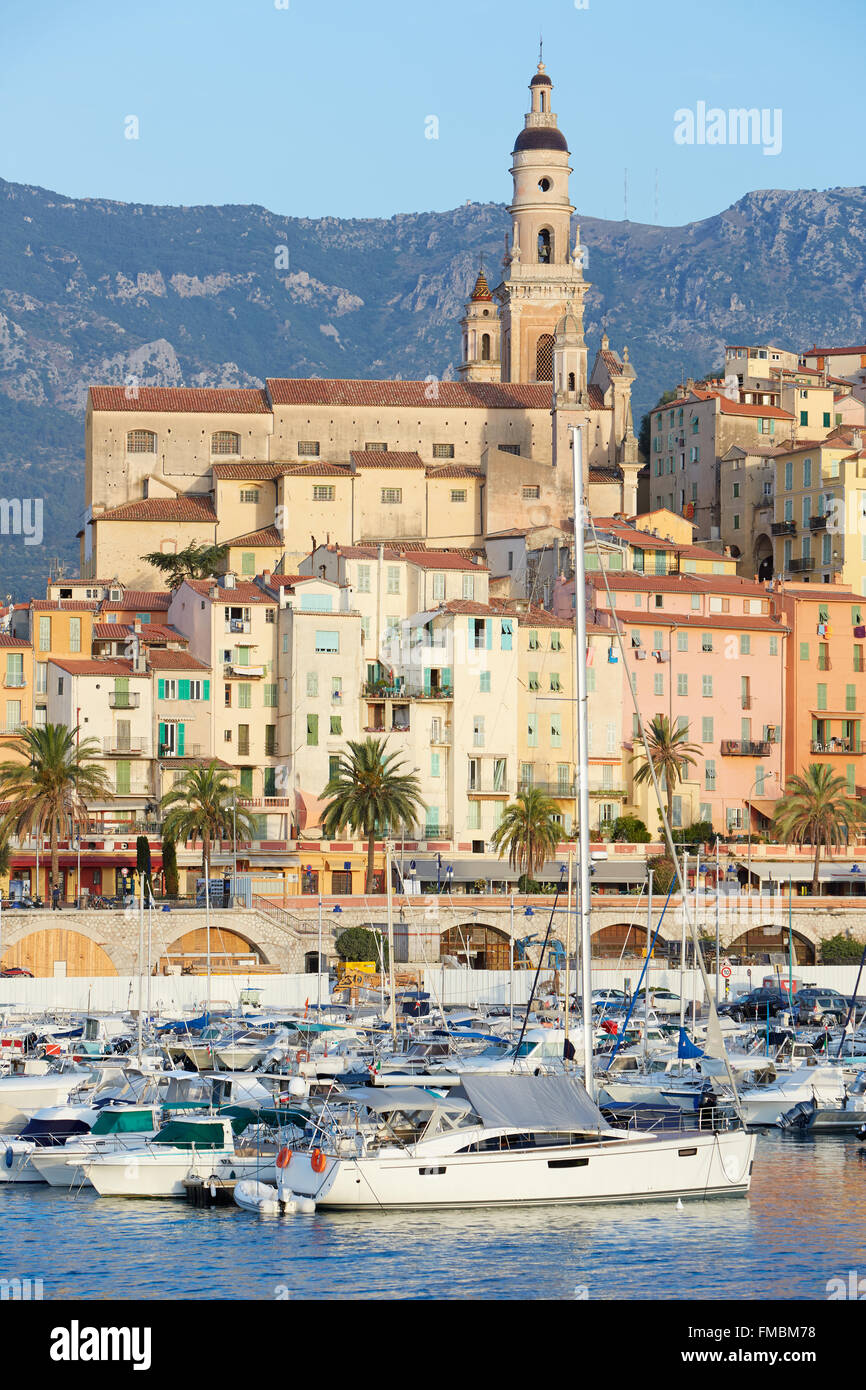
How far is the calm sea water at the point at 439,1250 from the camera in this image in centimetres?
3481

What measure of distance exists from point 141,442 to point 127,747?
2756 cm

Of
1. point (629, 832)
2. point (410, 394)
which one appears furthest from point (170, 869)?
point (410, 394)

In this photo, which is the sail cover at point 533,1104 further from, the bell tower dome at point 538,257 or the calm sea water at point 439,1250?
the bell tower dome at point 538,257

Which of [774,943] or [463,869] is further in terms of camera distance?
[463,869]

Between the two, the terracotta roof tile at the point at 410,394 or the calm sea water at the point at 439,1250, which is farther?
the terracotta roof tile at the point at 410,394

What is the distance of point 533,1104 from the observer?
1543 inches

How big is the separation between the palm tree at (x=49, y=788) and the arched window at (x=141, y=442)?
33179 mm

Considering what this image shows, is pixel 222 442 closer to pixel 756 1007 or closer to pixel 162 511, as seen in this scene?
pixel 162 511

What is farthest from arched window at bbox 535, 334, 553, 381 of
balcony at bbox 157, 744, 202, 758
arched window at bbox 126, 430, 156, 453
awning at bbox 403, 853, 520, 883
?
awning at bbox 403, 853, 520, 883

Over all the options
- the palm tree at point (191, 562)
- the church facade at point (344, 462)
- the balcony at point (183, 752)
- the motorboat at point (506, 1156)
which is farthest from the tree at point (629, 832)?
the motorboat at point (506, 1156)

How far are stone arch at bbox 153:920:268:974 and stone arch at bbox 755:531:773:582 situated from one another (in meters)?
47.6

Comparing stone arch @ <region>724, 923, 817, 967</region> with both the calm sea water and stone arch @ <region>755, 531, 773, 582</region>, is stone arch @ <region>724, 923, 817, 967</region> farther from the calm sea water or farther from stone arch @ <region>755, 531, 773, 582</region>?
the calm sea water
